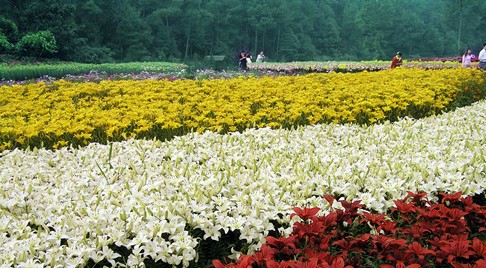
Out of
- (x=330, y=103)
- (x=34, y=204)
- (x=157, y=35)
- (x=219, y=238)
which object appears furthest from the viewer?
(x=157, y=35)

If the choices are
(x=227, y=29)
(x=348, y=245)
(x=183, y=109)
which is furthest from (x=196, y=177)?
(x=227, y=29)

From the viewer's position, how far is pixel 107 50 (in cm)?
3369

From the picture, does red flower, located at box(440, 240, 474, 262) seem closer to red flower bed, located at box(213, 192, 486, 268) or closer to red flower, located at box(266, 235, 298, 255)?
red flower bed, located at box(213, 192, 486, 268)

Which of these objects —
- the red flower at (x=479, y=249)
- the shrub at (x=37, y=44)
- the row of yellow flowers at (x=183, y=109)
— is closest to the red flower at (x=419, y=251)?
the red flower at (x=479, y=249)

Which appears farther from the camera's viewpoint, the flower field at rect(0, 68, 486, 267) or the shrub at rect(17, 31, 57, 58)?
the shrub at rect(17, 31, 57, 58)

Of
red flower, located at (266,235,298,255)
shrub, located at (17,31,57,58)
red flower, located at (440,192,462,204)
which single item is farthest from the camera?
shrub, located at (17,31,57,58)

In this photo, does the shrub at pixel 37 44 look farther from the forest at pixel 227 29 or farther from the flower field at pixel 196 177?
the flower field at pixel 196 177

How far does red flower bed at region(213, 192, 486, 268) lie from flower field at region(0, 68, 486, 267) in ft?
0.44

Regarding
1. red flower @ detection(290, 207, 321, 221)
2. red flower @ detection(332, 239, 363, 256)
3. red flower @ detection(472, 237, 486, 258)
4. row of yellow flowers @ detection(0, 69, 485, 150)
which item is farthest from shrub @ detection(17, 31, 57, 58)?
red flower @ detection(472, 237, 486, 258)

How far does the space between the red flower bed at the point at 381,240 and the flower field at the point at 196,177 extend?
0.13 m

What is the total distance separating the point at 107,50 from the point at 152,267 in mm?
33449

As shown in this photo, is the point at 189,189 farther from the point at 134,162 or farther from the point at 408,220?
the point at 408,220

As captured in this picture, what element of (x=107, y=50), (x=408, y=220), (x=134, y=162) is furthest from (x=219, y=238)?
(x=107, y=50)

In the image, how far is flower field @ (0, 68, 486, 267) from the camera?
235cm
